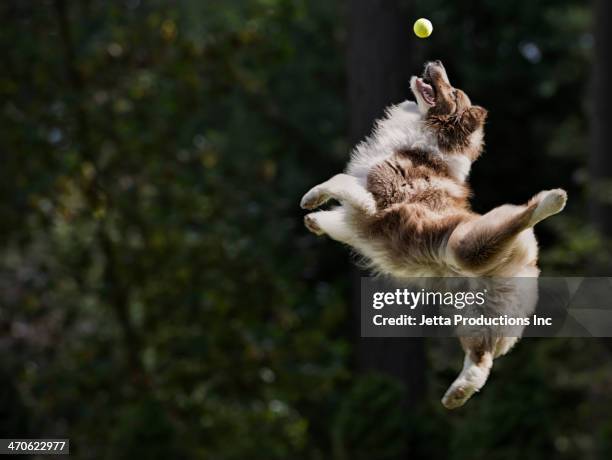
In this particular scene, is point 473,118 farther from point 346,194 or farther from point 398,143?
point 346,194

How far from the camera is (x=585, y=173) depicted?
43.1ft

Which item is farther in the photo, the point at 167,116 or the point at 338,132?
the point at 338,132

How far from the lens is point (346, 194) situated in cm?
326

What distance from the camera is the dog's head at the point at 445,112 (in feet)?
11.3

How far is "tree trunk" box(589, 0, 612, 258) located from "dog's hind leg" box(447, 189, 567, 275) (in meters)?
9.70

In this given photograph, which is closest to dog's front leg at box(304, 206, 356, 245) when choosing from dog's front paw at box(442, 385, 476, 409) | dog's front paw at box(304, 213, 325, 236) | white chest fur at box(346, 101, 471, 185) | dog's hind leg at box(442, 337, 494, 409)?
dog's front paw at box(304, 213, 325, 236)

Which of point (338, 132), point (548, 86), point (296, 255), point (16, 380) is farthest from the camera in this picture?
point (548, 86)

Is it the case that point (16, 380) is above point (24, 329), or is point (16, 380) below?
below

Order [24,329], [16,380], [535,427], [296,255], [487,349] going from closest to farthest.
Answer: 1. [487,349]
2. [535,427]
3. [16,380]
4. [24,329]
5. [296,255]

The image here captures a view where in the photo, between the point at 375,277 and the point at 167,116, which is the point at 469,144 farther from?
the point at 167,116

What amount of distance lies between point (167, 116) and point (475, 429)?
5.14 meters

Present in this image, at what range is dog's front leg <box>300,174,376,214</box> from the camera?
3256 millimetres

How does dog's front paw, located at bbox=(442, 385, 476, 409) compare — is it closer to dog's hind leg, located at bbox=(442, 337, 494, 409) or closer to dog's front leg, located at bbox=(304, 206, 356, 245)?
dog's hind leg, located at bbox=(442, 337, 494, 409)

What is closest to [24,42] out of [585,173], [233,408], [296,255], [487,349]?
[296,255]
